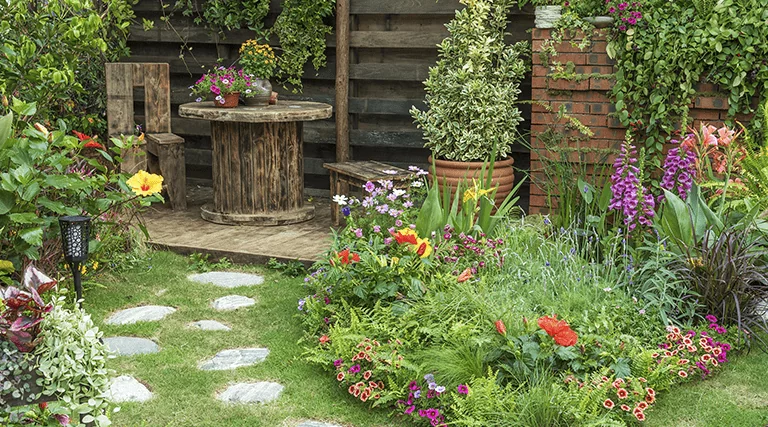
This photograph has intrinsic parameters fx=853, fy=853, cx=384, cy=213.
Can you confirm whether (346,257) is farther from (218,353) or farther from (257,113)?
(257,113)

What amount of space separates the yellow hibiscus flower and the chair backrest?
1.96m

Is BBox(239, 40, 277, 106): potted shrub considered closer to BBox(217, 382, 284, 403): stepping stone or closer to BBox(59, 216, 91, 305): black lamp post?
BBox(59, 216, 91, 305): black lamp post

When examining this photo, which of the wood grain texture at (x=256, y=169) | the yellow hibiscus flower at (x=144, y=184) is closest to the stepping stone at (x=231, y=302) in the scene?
the yellow hibiscus flower at (x=144, y=184)

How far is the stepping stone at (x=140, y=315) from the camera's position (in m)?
4.52

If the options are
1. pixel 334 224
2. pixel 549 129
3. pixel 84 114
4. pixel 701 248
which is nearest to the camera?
pixel 701 248

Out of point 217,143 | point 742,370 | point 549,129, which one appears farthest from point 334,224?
point 742,370

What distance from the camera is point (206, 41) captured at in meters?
A: 7.80

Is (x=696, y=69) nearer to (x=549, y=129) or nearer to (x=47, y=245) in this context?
(x=549, y=129)

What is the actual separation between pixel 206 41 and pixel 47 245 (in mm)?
3732

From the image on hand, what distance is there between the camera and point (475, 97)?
608cm

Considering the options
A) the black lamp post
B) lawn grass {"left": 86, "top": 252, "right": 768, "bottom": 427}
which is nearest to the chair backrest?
lawn grass {"left": 86, "top": 252, "right": 768, "bottom": 427}

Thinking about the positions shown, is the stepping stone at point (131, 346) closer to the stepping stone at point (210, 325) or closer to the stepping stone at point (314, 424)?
the stepping stone at point (210, 325)

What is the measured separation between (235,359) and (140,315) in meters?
0.86

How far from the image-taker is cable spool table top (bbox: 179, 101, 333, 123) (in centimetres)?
611
